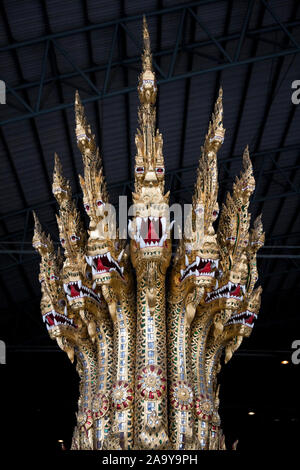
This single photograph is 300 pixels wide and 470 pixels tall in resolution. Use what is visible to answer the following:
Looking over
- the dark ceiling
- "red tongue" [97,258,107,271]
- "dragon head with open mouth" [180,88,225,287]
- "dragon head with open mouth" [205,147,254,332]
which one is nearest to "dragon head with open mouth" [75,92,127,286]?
"red tongue" [97,258,107,271]

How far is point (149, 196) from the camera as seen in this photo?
8.73 meters

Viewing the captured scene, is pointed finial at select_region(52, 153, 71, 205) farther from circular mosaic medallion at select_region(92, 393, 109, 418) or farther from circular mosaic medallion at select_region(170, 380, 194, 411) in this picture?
circular mosaic medallion at select_region(170, 380, 194, 411)

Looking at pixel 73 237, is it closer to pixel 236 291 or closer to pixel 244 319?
pixel 236 291

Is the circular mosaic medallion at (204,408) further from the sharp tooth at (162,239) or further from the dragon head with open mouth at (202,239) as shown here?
the sharp tooth at (162,239)

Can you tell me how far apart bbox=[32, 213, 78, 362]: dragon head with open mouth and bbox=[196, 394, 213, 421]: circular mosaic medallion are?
213 centimetres

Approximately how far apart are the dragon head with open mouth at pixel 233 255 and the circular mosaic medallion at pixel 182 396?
126 cm

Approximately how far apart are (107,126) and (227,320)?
783cm

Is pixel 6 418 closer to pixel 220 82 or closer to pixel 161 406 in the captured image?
pixel 220 82

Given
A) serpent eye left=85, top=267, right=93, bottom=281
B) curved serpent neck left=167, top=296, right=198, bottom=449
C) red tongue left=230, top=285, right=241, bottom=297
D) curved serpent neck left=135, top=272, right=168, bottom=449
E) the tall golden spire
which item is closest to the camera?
curved serpent neck left=135, top=272, right=168, bottom=449

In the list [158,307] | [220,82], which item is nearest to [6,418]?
[220,82]

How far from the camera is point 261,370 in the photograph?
27.6 metres

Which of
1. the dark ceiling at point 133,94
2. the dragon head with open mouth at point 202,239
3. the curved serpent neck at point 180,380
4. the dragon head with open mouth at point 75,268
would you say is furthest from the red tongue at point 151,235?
the dark ceiling at point 133,94

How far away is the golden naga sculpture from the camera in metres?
8.48

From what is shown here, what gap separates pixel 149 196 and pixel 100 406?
3.05 m
